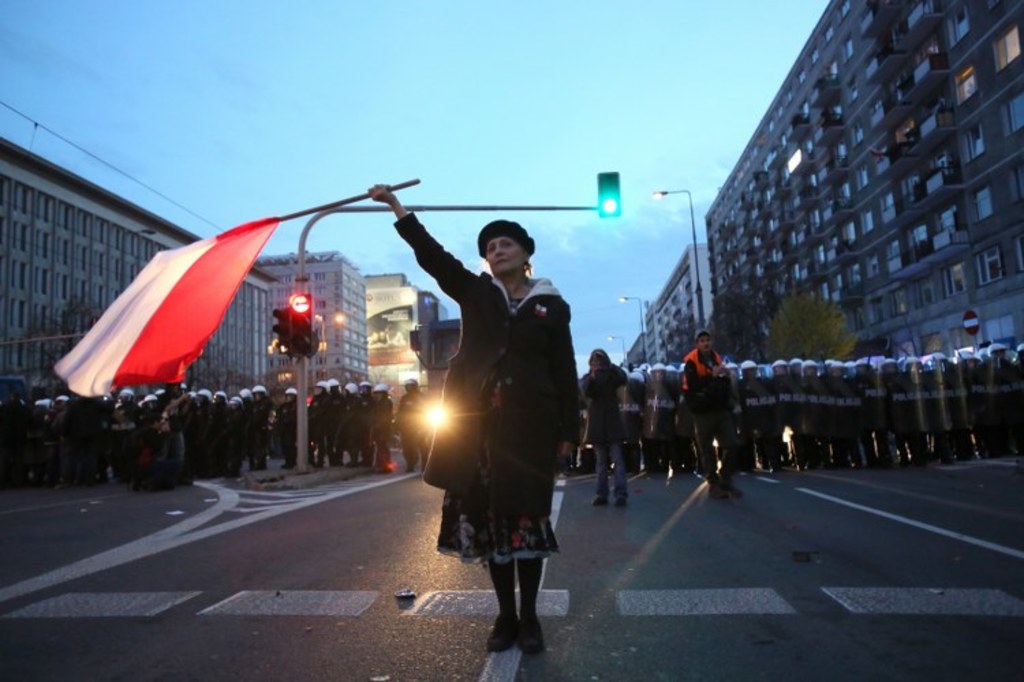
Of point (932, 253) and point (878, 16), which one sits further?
point (878, 16)

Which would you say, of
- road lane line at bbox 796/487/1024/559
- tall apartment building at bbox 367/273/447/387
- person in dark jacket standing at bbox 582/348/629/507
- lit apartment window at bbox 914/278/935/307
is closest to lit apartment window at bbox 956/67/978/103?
lit apartment window at bbox 914/278/935/307

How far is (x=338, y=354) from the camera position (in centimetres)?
15388

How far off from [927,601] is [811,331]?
45699 millimetres

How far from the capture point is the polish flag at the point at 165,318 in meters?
5.30

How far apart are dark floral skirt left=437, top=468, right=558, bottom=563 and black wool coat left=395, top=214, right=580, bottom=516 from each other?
6 centimetres

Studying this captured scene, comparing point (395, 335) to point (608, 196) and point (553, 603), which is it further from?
point (553, 603)

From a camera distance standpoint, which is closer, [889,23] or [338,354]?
[889,23]

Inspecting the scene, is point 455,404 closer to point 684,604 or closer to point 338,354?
point 684,604

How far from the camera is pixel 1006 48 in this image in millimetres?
34188

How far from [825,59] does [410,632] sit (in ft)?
206

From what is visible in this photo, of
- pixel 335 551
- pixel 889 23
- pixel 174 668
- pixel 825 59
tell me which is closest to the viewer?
pixel 174 668

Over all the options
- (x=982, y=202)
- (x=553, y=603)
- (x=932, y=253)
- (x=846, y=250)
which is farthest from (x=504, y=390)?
(x=846, y=250)

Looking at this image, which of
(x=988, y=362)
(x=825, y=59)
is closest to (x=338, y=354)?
(x=825, y=59)

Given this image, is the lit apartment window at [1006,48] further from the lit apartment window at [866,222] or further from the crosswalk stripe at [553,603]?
the crosswalk stripe at [553,603]
